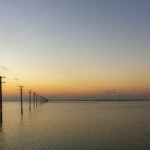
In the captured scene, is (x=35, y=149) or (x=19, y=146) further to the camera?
(x=19, y=146)

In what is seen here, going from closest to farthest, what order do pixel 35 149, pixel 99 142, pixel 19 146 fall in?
pixel 35 149
pixel 19 146
pixel 99 142

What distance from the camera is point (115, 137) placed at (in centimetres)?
3522

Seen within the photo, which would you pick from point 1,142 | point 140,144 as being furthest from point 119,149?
point 1,142

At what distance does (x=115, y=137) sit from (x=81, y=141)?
5898mm

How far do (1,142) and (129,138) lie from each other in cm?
1754

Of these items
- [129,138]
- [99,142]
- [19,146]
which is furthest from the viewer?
[129,138]

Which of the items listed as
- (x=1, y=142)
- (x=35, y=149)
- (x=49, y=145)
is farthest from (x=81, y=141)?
(x=1, y=142)

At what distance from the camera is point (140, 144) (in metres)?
30.5

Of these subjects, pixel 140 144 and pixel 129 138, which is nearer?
pixel 140 144

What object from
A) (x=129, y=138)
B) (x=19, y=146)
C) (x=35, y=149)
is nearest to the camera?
(x=35, y=149)

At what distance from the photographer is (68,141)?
3222 cm

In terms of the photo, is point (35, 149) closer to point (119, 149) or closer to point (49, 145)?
point (49, 145)

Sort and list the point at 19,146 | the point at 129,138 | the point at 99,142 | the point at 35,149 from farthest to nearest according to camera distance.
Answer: the point at 129,138
the point at 99,142
the point at 19,146
the point at 35,149

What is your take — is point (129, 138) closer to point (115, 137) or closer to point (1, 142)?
point (115, 137)
